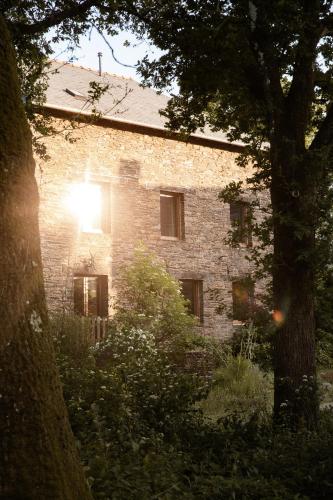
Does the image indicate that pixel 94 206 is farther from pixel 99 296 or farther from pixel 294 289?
pixel 294 289

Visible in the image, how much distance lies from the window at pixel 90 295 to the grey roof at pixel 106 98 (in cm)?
483

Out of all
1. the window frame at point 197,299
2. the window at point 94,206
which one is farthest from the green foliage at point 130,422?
the window frame at point 197,299

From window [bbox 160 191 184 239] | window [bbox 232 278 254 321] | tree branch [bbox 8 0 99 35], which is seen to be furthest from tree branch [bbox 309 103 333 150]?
window [bbox 160 191 184 239]

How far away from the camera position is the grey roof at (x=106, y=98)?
18047mm

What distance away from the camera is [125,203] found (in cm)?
1855

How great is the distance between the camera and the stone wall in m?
17.1

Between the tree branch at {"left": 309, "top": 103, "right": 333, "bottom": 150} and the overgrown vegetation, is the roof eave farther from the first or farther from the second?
the overgrown vegetation

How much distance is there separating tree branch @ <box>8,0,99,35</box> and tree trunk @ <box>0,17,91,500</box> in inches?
174

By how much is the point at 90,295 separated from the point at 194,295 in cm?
373

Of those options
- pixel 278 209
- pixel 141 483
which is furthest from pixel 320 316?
pixel 141 483

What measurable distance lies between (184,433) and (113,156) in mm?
12795

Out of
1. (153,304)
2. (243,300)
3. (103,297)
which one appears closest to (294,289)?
(153,304)

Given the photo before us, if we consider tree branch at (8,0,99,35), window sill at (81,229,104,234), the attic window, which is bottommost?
window sill at (81,229,104,234)

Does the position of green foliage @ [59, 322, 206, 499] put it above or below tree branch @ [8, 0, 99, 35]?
below
